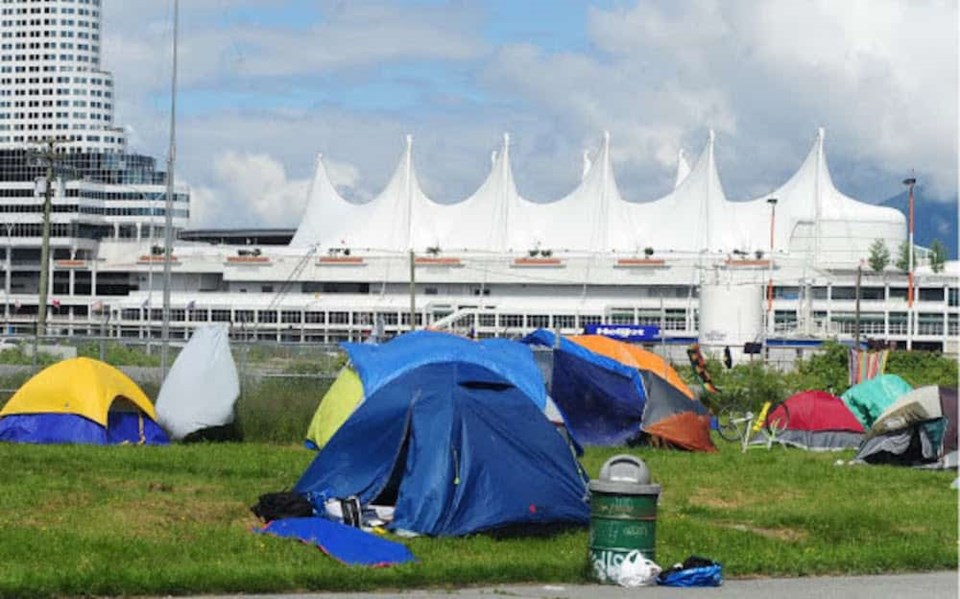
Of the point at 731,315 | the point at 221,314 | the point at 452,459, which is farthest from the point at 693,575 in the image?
the point at 221,314

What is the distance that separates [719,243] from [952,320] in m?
19.6

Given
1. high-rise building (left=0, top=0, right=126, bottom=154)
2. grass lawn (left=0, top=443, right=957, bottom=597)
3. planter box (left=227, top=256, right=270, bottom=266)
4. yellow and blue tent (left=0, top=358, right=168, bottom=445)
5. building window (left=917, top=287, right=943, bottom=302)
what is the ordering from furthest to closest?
high-rise building (left=0, top=0, right=126, bottom=154)
planter box (left=227, top=256, right=270, bottom=266)
building window (left=917, top=287, right=943, bottom=302)
yellow and blue tent (left=0, top=358, right=168, bottom=445)
grass lawn (left=0, top=443, right=957, bottom=597)

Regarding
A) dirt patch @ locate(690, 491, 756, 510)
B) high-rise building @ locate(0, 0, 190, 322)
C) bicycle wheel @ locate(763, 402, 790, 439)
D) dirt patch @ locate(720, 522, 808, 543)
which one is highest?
high-rise building @ locate(0, 0, 190, 322)

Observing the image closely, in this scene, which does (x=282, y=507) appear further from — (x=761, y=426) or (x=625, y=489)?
(x=761, y=426)

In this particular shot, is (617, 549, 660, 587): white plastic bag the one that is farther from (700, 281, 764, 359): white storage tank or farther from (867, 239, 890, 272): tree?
(867, 239, 890, 272): tree

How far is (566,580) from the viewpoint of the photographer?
540 inches

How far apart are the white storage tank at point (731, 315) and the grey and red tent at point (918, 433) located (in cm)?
5131

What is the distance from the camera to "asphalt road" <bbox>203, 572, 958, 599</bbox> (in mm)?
12891

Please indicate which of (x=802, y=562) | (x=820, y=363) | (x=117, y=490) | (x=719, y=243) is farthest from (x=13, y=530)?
(x=719, y=243)

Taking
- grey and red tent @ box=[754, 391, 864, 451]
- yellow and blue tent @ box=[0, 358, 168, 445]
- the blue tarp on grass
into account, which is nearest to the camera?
the blue tarp on grass

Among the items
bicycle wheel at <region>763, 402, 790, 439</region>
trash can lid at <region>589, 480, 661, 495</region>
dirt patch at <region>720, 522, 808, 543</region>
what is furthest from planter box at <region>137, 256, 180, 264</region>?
trash can lid at <region>589, 480, 661, 495</region>

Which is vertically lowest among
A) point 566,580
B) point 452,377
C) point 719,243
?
point 566,580

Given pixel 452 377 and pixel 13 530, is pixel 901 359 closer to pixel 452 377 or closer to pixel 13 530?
pixel 452 377

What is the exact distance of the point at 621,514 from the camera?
13320 mm
